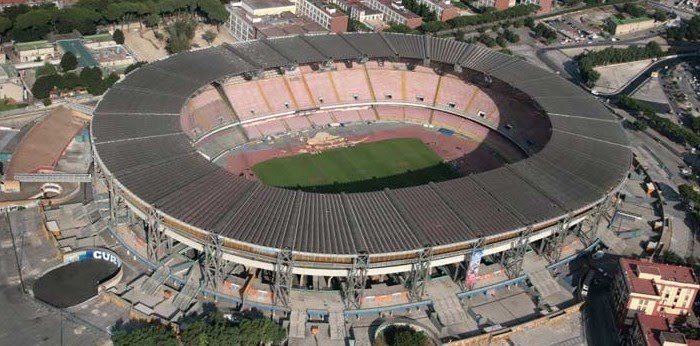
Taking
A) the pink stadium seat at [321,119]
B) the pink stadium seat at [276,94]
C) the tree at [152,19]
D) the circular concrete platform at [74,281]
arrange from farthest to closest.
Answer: the tree at [152,19]
the pink stadium seat at [321,119]
the pink stadium seat at [276,94]
the circular concrete platform at [74,281]

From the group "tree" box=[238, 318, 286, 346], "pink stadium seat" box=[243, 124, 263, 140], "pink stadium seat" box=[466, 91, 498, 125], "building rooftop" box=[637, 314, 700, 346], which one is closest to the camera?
"tree" box=[238, 318, 286, 346]

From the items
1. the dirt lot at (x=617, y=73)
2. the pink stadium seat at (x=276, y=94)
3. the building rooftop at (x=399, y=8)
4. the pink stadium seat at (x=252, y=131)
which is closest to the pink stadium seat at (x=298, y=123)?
the pink stadium seat at (x=276, y=94)

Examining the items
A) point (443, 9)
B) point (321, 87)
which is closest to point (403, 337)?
point (321, 87)

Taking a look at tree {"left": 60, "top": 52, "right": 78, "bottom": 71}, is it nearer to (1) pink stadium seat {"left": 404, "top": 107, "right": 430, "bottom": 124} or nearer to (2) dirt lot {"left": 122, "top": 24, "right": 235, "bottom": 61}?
(2) dirt lot {"left": 122, "top": 24, "right": 235, "bottom": 61}

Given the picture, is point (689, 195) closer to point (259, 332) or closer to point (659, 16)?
point (259, 332)

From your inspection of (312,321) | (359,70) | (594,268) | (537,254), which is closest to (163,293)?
(312,321)

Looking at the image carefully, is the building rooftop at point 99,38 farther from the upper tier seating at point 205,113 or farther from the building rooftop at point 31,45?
the upper tier seating at point 205,113

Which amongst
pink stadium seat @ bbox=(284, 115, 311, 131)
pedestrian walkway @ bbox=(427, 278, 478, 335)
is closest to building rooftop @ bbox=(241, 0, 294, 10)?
pink stadium seat @ bbox=(284, 115, 311, 131)
